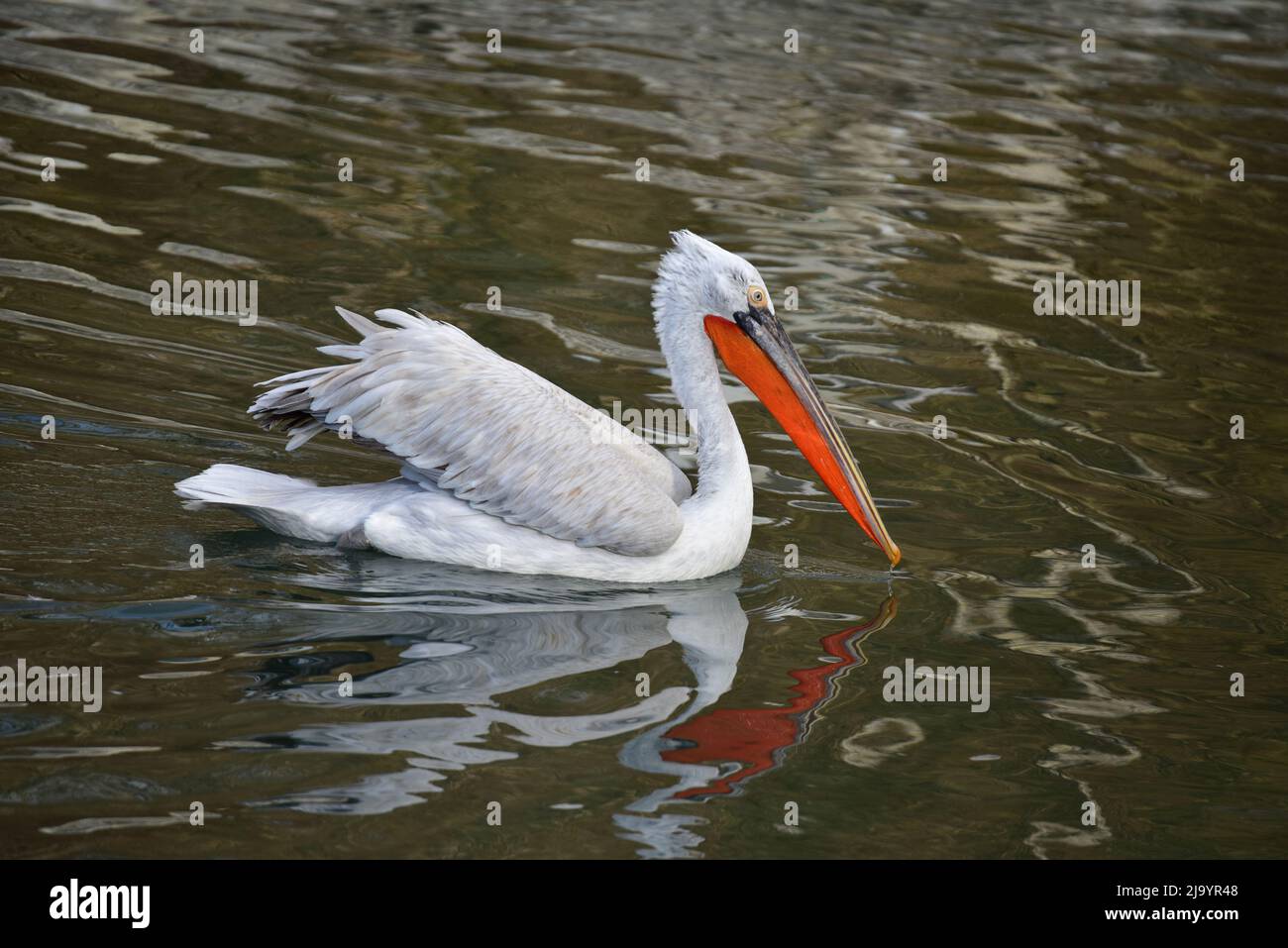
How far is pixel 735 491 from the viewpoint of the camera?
5.65 m

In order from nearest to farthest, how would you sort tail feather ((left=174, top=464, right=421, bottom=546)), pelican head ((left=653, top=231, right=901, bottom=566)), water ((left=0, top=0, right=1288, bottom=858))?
1. water ((left=0, top=0, right=1288, bottom=858))
2. tail feather ((left=174, top=464, right=421, bottom=546))
3. pelican head ((left=653, top=231, right=901, bottom=566))

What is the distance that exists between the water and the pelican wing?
11.2 inches

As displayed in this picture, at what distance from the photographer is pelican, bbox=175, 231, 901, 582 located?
18.1 ft

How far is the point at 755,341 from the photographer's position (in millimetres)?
5711

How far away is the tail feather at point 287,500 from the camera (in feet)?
17.9

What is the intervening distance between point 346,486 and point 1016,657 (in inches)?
90.7

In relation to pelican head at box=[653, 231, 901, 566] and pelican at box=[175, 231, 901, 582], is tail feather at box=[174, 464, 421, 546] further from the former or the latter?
pelican head at box=[653, 231, 901, 566]

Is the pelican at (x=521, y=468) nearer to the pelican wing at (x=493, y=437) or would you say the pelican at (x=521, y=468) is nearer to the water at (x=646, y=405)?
the pelican wing at (x=493, y=437)

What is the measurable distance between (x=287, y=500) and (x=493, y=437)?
71cm

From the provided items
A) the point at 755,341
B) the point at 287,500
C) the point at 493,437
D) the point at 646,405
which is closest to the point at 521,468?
the point at 493,437

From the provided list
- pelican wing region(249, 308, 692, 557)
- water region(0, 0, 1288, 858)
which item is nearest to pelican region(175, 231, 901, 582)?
pelican wing region(249, 308, 692, 557)

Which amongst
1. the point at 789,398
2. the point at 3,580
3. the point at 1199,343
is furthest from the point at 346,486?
the point at 1199,343

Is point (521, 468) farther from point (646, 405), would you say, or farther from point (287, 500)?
point (646, 405)
